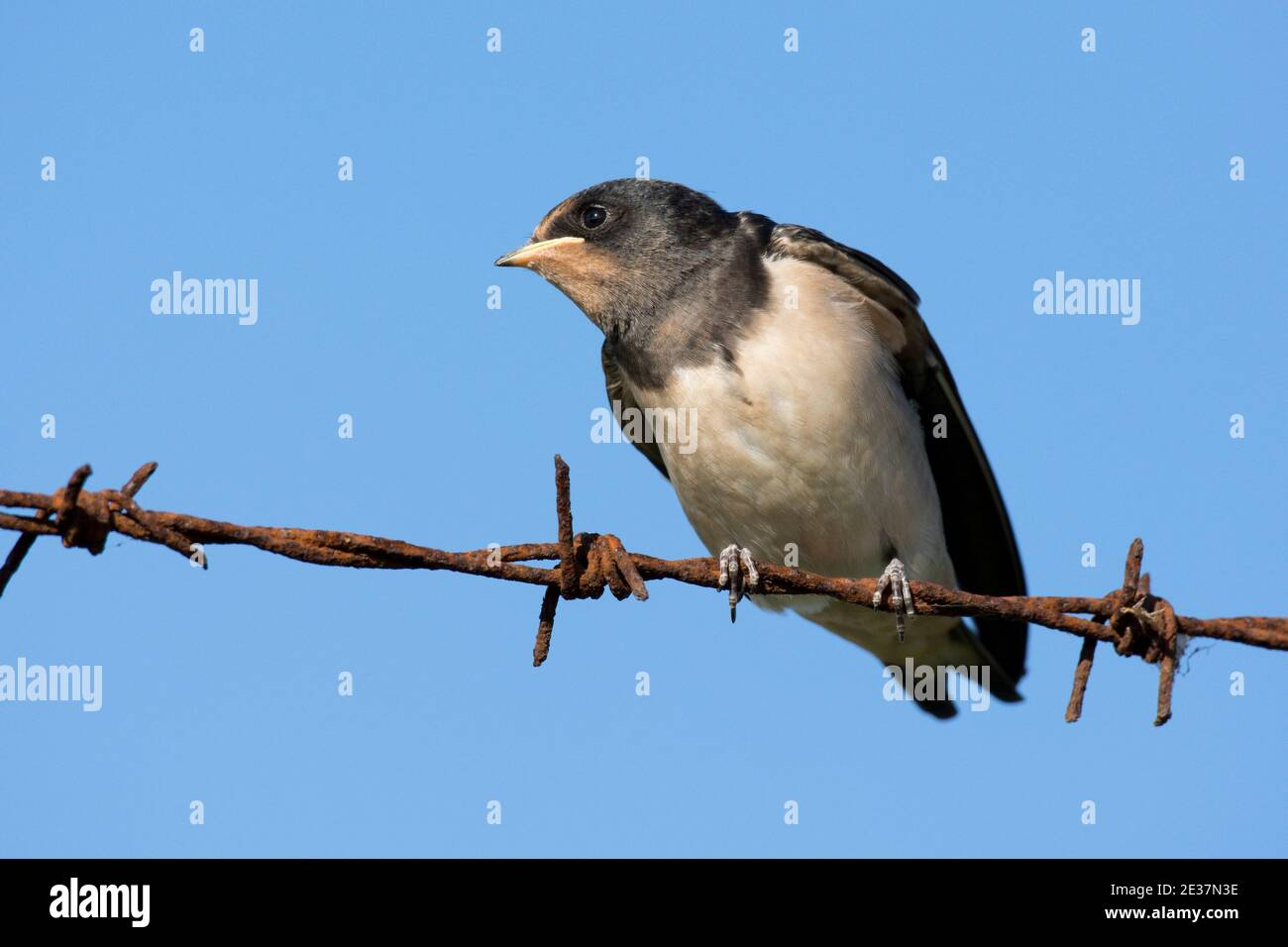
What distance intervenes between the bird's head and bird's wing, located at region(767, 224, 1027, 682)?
0.37 meters

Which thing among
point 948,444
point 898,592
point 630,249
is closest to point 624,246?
point 630,249

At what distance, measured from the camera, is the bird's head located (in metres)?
6.22

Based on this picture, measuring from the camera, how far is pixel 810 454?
5750 mm

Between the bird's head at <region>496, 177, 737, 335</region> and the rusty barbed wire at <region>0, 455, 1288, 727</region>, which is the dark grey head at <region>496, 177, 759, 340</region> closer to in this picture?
the bird's head at <region>496, 177, 737, 335</region>

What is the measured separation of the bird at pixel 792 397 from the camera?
5.73m

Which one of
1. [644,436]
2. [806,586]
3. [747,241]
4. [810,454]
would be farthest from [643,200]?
[806,586]

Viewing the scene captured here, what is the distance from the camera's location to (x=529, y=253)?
6570 millimetres

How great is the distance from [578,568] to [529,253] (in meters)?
3.06

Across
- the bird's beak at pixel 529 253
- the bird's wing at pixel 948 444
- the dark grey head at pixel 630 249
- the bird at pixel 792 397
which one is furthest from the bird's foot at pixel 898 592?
the bird's beak at pixel 529 253

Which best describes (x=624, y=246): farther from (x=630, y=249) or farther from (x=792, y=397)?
(x=792, y=397)

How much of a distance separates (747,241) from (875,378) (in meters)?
0.84

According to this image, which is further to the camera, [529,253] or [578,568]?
[529,253]

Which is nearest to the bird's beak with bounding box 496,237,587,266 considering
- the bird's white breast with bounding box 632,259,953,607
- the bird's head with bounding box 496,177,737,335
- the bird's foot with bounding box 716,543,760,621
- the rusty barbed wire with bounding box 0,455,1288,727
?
the bird's head with bounding box 496,177,737,335

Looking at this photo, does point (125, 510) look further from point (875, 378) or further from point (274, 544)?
Answer: point (875, 378)
